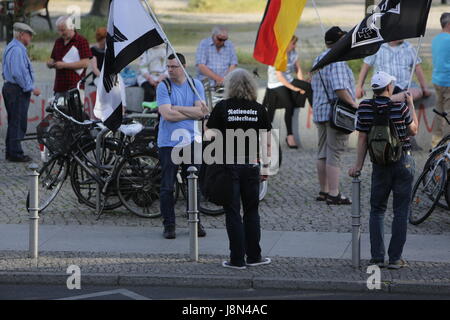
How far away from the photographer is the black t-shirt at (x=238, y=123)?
957 centimetres

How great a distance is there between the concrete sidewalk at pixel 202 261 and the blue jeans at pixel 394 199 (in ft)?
0.75

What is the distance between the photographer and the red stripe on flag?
11.4 metres

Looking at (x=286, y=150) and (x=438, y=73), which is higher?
(x=438, y=73)

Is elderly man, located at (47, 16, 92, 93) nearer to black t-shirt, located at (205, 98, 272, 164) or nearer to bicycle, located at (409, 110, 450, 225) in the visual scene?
bicycle, located at (409, 110, 450, 225)

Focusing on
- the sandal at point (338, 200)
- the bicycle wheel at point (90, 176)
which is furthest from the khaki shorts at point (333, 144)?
the bicycle wheel at point (90, 176)

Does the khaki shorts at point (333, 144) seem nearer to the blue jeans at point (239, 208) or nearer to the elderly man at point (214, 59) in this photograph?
the blue jeans at point (239, 208)

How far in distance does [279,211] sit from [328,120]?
121 cm

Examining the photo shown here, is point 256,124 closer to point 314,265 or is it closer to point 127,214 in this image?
point 314,265

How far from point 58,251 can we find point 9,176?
13.6ft

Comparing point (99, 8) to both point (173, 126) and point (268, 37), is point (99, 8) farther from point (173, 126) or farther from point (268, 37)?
point (173, 126)

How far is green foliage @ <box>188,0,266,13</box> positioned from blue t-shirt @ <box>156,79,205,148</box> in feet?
79.1

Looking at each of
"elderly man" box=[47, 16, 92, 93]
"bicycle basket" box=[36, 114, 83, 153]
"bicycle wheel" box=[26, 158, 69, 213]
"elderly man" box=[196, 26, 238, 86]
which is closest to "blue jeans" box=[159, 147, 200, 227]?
"bicycle basket" box=[36, 114, 83, 153]

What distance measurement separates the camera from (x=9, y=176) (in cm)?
1439
